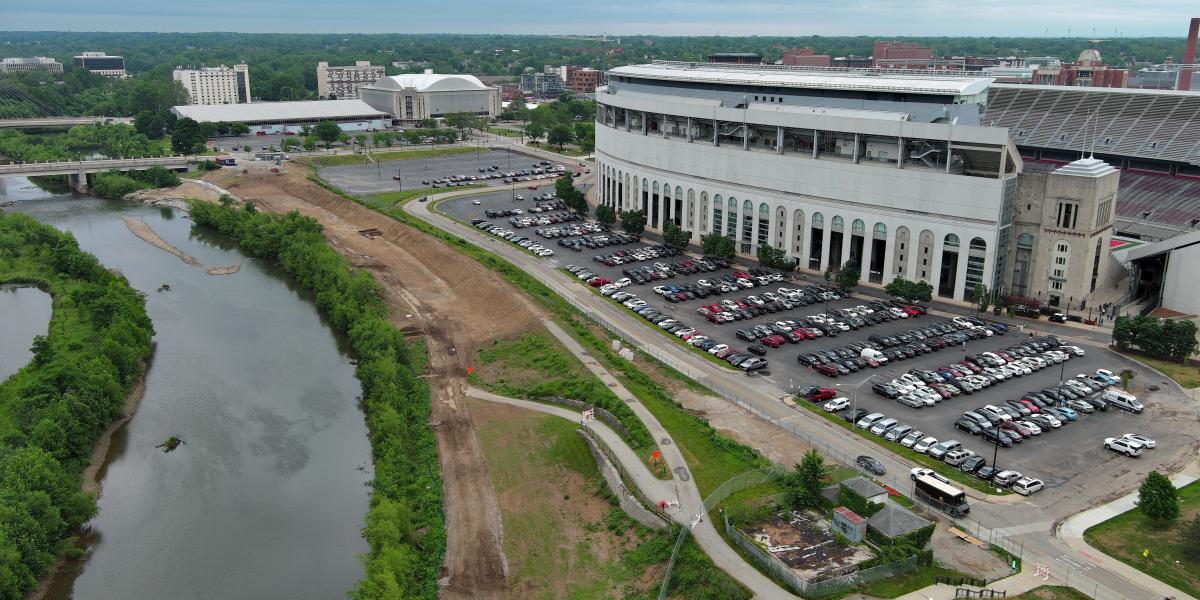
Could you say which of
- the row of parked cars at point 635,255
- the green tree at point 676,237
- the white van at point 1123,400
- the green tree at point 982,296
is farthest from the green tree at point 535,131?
the white van at point 1123,400

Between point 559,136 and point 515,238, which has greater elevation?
point 559,136

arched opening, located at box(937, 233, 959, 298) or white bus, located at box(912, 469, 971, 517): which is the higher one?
arched opening, located at box(937, 233, 959, 298)

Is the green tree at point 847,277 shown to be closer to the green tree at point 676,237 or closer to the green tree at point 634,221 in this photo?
the green tree at point 676,237

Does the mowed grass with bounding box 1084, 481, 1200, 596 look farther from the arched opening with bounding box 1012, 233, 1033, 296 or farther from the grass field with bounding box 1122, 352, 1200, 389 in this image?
the arched opening with bounding box 1012, 233, 1033, 296

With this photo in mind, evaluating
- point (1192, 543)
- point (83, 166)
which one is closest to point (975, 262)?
point (1192, 543)

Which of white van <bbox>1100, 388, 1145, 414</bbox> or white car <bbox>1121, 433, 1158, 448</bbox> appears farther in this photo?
white van <bbox>1100, 388, 1145, 414</bbox>

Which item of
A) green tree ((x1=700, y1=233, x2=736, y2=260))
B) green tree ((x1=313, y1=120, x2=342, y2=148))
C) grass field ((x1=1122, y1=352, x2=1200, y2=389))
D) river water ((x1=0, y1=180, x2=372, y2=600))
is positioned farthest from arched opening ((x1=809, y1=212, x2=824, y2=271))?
green tree ((x1=313, y1=120, x2=342, y2=148))

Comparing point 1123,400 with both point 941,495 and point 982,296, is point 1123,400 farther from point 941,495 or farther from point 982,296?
point 941,495
